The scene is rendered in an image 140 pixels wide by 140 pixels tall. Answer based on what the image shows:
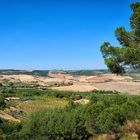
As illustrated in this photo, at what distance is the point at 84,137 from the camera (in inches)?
1478

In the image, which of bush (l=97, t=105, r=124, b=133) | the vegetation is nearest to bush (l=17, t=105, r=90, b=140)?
the vegetation

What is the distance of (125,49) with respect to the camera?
29859 millimetres

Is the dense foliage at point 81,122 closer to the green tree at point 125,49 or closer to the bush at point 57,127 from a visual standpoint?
the bush at point 57,127

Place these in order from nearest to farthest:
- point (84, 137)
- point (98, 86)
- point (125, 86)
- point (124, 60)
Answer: point (124, 60), point (84, 137), point (125, 86), point (98, 86)

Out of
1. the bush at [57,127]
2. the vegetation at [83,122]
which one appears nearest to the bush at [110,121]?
the vegetation at [83,122]

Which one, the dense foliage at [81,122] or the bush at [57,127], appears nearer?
the dense foliage at [81,122]

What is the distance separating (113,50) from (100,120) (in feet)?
17.9

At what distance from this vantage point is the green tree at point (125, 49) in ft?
96.9

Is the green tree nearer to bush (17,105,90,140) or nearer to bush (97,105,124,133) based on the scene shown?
bush (97,105,124,133)

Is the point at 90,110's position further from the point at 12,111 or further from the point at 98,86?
the point at 98,86

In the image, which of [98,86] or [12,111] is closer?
[12,111]

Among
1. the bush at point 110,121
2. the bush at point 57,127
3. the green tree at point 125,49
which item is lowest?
the bush at point 57,127

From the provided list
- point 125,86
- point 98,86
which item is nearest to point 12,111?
point 125,86

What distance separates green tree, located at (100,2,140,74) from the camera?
2955 cm
